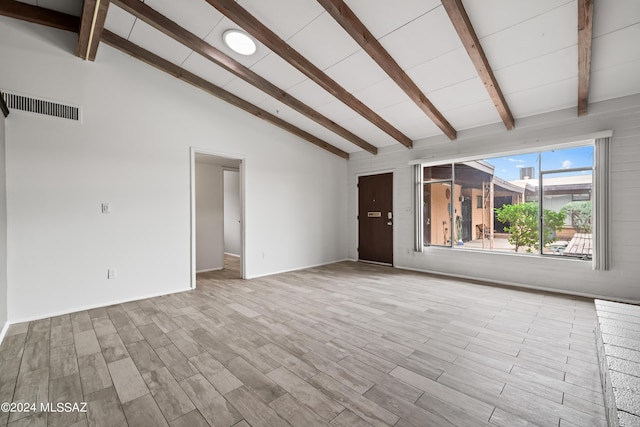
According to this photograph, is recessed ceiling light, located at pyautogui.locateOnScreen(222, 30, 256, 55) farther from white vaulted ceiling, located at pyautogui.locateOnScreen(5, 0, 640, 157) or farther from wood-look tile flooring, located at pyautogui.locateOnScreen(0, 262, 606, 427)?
wood-look tile flooring, located at pyautogui.locateOnScreen(0, 262, 606, 427)

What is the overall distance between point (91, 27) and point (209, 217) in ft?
11.9

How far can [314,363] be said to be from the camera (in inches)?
86.8

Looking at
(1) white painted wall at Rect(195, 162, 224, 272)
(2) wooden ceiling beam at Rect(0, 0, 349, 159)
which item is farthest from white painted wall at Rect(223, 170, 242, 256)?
(2) wooden ceiling beam at Rect(0, 0, 349, 159)

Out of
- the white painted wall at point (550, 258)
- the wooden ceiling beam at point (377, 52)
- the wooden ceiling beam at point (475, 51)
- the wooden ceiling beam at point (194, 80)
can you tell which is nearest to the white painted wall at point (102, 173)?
the wooden ceiling beam at point (194, 80)

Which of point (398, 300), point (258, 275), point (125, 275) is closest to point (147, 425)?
point (125, 275)

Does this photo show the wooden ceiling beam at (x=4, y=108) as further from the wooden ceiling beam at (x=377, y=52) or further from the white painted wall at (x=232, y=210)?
the white painted wall at (x=232, y=210)

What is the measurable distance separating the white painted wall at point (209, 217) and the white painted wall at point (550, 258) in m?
3.84

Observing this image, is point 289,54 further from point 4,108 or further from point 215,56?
point 4,108

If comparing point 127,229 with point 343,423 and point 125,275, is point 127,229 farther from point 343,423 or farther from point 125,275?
point 343,423

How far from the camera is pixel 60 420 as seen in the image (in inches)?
63.7

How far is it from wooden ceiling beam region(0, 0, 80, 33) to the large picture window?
573 cm

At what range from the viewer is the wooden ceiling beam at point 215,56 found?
2995mm

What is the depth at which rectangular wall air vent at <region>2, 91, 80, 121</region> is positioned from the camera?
3.04m

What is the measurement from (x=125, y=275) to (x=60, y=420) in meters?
2.41
